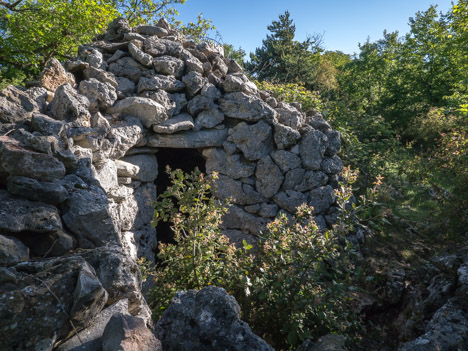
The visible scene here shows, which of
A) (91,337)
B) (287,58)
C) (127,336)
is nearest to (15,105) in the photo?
(91,337)

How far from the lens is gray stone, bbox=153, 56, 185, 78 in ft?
19.4

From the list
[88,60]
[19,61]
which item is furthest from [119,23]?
[19,61]

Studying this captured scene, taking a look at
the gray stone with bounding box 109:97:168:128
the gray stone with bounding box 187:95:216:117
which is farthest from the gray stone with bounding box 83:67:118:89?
the gray stone with bounding box 187:95:216:117

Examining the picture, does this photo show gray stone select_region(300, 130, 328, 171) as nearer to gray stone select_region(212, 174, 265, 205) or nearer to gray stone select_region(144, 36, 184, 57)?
gray stone select_region(212, 174, 265, 205)

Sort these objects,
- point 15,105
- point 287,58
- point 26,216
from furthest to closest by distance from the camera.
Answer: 1. point 287,58
2. point 15,105
3. point 26,216

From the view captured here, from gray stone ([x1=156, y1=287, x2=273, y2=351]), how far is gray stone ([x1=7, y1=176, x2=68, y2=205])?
1.62 metres

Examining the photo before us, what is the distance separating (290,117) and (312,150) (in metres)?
0.85

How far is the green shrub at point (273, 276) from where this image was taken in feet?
9.73

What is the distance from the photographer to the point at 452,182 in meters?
6.07

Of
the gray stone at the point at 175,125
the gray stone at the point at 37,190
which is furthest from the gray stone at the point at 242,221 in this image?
the gray stone at the point at 37,190

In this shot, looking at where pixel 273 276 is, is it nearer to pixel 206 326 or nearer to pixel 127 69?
pixel 206 326

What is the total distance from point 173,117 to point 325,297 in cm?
418

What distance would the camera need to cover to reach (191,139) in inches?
229

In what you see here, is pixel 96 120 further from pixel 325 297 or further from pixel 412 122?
pixel 412 122
